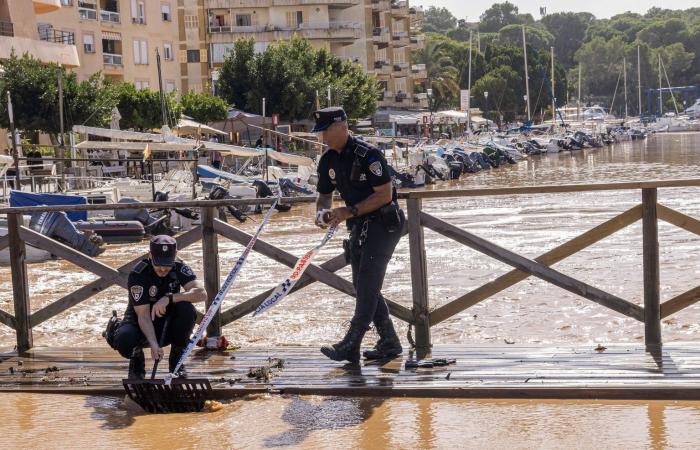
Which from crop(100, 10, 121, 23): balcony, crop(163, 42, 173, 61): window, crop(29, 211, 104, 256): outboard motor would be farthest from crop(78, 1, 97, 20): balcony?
crop(29, 211, 104, 256): outboard motor

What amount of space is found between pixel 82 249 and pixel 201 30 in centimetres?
6606

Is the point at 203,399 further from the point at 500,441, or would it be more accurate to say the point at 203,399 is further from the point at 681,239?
the point at 681,239

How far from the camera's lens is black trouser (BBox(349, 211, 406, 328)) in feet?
25.0

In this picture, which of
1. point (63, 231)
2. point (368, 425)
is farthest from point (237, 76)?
point (368, 425)

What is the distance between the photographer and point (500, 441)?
19.6 ft

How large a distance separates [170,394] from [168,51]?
6241cm

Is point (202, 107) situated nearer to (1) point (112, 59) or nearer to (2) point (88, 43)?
(2) point (88, 43)

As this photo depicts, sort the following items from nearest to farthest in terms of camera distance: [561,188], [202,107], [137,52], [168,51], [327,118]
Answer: [327,118]
[561,188]
[202,107]
[137,52]
[168,51]

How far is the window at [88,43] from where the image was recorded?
59469mm

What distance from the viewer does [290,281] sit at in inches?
314

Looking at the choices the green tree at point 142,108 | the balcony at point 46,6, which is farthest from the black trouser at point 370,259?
the balcony at point 46,6

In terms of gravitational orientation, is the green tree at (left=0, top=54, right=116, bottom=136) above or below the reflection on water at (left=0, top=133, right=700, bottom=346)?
above

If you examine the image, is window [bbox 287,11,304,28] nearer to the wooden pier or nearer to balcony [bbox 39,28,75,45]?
balcony [bbox 39,28,75,45]

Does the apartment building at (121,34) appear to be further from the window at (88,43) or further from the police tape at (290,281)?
the police tape at (290,281)
